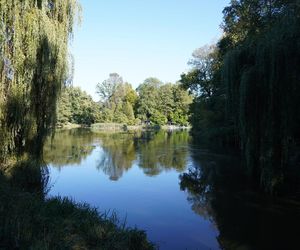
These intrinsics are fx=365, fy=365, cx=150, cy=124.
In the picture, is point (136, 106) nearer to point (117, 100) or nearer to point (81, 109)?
point (117, 100)

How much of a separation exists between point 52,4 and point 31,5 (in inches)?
48.8

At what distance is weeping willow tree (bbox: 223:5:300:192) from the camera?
10633 mm

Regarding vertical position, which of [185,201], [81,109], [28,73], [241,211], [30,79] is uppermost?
[81,109]

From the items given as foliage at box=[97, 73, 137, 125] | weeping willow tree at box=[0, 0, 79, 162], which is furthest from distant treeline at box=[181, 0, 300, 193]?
foliage at box=[97, 73, 137, 125]

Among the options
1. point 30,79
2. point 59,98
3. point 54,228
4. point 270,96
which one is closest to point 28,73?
point 30,79

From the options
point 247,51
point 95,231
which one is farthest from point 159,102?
point 95,231

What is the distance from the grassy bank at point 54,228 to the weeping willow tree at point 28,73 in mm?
3706

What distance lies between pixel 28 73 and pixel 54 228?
6.80 m

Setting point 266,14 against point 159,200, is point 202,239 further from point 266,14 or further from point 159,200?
point 266,14

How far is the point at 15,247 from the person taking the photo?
5312mm

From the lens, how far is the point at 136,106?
3374 inches

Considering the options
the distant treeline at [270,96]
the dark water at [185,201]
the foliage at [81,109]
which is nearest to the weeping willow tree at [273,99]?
the distant treeline at [270,96]

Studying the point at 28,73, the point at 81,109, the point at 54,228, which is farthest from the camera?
the point at 81,109

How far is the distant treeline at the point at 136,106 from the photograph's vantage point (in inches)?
3108
